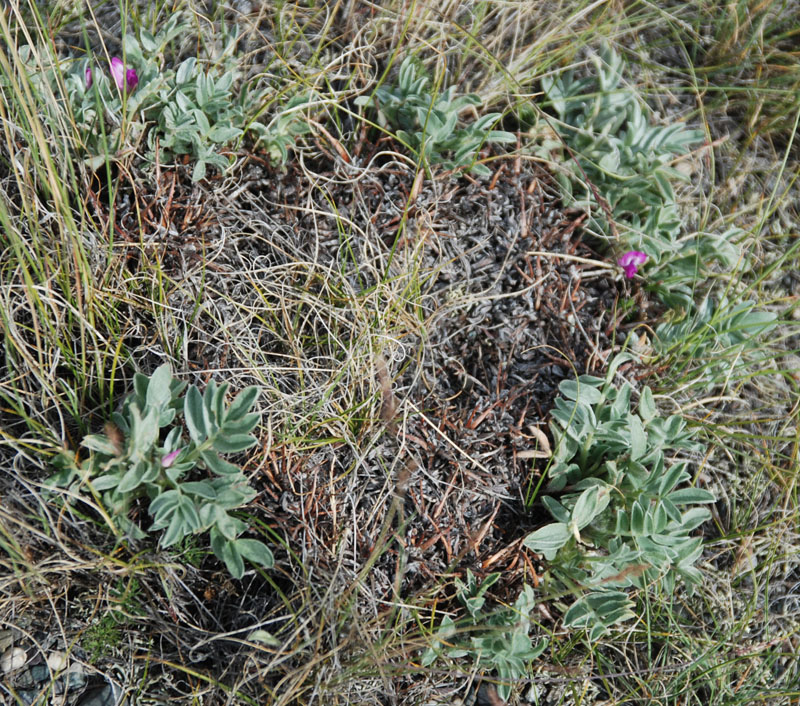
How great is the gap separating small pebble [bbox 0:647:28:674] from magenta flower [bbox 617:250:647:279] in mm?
2019

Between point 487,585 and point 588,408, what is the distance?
568 mm

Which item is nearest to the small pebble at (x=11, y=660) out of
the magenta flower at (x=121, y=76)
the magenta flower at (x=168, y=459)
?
the magenta flower at (x=168, y=459)

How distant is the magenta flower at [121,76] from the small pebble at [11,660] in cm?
150

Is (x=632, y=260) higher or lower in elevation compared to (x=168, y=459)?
lower

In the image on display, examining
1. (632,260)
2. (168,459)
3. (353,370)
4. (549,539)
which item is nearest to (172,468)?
(168,459)

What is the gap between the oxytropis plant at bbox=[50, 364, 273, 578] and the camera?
61.1 inches

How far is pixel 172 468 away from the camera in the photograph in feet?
5.20

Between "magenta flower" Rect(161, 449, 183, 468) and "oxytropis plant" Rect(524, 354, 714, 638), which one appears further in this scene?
"oxytropis plant" Rect(524, 354, 714, 638)

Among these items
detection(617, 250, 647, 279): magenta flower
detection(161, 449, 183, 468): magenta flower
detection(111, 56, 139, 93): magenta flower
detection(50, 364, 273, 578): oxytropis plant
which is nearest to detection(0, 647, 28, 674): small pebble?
detection(50, 364, 273, 578): oxytropis plant

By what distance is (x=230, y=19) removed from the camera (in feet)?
7.38

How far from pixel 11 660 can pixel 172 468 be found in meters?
0.61

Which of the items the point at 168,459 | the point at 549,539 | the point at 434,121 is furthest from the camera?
the point at 434,121

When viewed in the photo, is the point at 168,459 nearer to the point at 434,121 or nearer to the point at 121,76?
the point at 121,76

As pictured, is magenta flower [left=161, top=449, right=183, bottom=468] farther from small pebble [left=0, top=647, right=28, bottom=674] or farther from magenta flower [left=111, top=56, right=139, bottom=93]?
magenta flower [left=111, top=56, right=139, bottom=93]
